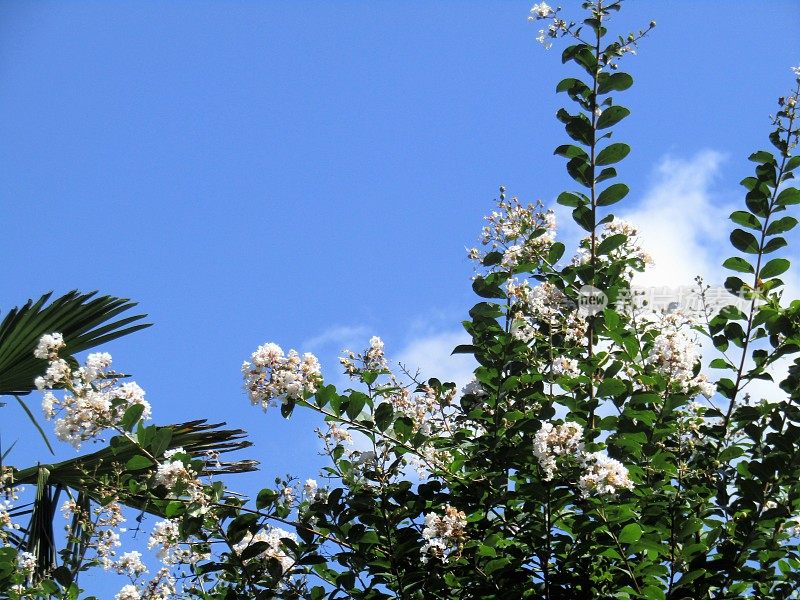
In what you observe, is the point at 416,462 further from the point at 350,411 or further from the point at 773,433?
the point at 773,433

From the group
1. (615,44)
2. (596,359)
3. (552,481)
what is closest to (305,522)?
(552,481)

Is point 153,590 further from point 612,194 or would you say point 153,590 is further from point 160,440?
point 612,194

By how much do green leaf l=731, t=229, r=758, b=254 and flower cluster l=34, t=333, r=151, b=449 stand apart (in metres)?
2.19

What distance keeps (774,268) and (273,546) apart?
209 centimetres

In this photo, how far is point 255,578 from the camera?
3311 mm

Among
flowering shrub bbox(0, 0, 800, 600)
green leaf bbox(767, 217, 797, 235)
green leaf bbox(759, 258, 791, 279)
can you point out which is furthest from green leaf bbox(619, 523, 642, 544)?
green leaf bbox(767, 217, 797, 235)

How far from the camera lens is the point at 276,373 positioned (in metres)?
3.25

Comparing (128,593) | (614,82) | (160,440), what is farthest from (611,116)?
(128,593)

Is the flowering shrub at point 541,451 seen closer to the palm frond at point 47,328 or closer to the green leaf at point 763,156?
the green leaf at point 763,156

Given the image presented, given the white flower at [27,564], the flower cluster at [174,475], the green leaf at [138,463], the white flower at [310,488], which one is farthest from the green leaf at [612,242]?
the white flower at [27,564]

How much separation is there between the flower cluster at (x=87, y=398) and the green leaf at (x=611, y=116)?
1.88 m

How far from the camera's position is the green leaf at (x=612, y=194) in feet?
11.2

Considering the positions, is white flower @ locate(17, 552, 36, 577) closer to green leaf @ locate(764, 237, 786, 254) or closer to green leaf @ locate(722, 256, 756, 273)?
green leaf @ locate(722, 256, 756, 273)

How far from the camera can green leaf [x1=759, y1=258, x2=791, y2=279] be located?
343 centimetres
